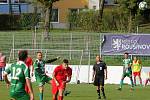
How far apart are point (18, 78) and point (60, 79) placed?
7.17 meters

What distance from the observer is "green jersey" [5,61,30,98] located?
13258 mm

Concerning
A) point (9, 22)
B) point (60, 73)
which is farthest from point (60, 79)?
point (9, 22)

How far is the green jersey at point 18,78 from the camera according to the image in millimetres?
13258

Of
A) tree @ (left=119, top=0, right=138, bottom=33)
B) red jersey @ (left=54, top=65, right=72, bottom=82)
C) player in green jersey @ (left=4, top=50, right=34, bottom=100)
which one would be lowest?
red jersey @ (left=54, top=65, right=72, bottom=82)

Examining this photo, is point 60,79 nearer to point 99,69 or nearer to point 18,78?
point 99,69

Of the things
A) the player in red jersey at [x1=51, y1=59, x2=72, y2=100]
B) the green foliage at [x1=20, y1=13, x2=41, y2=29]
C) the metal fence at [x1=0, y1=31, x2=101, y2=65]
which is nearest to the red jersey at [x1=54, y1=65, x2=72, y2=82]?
the player in red jersey at [x1=51, y1=59, x2=72, y2=100]

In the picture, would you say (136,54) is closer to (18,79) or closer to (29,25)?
(29,25)

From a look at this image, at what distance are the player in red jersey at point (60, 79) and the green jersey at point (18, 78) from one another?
21.7ft

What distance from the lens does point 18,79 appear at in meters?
13.4

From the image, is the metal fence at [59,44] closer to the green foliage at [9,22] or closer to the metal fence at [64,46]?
the metal fence at [64,46]

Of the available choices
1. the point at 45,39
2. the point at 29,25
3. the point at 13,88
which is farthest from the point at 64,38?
the point at 13,88

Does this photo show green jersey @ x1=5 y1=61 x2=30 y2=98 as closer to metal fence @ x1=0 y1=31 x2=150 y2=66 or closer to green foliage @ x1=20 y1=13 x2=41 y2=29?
metal fence @ x1=0 y1=31 x2=150 y2=66

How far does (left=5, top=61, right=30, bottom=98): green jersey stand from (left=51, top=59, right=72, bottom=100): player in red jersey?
260 inches

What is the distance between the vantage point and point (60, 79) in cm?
2050
